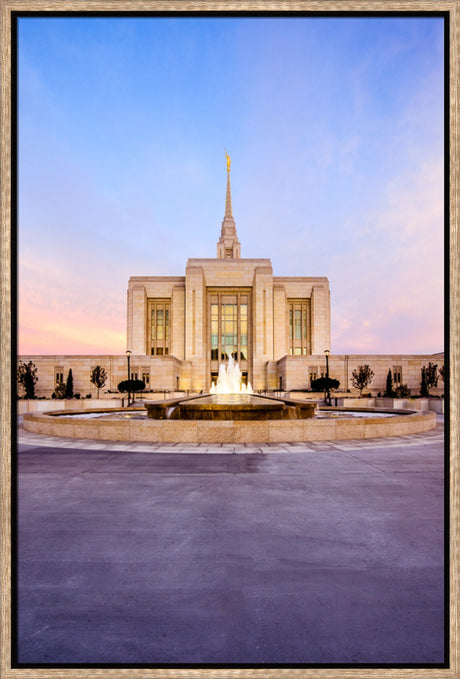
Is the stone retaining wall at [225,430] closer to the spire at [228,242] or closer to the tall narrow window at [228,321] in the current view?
the tall narrow window at [228,321]

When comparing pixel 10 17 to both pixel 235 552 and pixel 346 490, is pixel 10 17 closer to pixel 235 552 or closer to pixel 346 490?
pixel 235 552

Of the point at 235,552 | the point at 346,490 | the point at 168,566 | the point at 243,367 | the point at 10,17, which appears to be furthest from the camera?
the point at 243,367

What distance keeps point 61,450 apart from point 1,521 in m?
9.52

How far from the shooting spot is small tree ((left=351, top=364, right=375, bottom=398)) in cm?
4197

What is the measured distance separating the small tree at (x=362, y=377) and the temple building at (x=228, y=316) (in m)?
14.6

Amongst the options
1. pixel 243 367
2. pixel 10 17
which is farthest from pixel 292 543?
pixel 243 367

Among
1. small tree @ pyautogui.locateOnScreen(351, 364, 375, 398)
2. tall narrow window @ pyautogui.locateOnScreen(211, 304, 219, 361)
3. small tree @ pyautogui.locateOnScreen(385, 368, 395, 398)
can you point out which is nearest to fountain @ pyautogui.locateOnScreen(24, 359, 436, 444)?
small tree @ pyautogui.locateOnScreen(385, 368, 395, 398)

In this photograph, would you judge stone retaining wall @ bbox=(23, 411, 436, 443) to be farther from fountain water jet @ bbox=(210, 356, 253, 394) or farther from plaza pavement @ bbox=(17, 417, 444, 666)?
fountain water jet @ bbox=(210, 356, 253, 394)

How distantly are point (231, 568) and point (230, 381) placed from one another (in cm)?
4523

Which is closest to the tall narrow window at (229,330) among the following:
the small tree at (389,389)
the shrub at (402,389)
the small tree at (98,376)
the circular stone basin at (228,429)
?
the small tree at (98,376)

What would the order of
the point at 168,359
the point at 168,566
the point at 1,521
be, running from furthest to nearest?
the point at 168,359 < the point at 168,566 < the point at 1,521

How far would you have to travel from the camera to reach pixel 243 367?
207 feet

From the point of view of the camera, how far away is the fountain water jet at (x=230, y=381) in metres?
45.9

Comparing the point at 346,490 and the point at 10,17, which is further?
the point at 346,490
